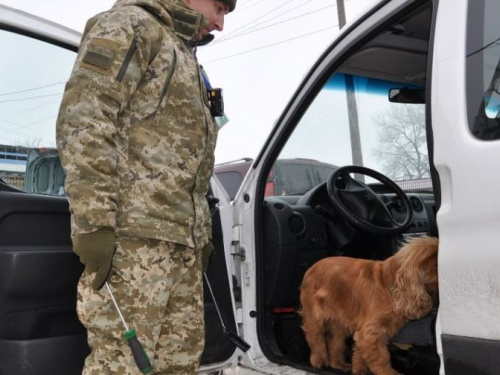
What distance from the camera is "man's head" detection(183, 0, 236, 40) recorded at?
2150 millimetres

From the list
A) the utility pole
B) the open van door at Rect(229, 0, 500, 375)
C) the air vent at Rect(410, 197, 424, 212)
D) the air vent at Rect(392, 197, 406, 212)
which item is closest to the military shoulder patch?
the open van door at Rect(229, 0, 500, 375)

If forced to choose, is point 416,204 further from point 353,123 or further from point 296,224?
point 296,224

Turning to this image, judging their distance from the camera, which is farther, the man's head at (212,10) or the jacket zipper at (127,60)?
the man's head at (212,10)

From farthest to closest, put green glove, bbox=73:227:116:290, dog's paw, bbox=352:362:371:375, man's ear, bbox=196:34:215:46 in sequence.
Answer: dog's paw, bbox=352:362:371:375
man's ear, bbox=196:34:215:46
green glove, bbox=73:227:116:290

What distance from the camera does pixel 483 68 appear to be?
1.62m

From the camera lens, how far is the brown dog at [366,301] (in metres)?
2.37

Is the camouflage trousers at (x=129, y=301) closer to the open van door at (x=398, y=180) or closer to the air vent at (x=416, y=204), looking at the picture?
the open van door at (x=398, y=180)

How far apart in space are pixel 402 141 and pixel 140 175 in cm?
182

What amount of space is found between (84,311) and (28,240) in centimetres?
52

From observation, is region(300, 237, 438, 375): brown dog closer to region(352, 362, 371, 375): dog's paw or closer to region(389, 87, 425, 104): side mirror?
region(352, 362, 371, 375): dog's paw

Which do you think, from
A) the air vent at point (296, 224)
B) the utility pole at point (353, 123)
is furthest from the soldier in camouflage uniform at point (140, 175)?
the utility pole at point (353, 123)

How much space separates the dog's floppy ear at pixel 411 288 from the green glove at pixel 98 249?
4.18ft

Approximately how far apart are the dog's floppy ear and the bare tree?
894 millimetres

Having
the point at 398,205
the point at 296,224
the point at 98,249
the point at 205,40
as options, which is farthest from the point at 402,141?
the point at 98,249
